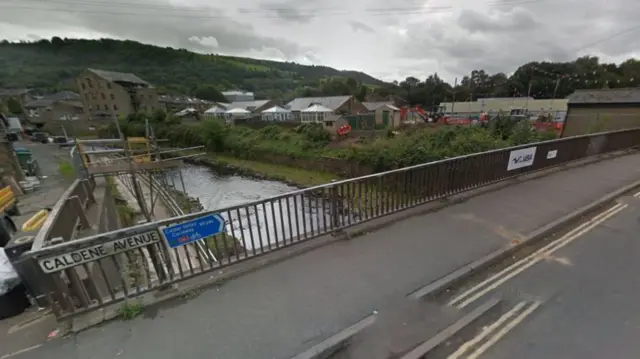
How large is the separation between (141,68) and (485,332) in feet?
380

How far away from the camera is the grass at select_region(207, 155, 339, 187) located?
70.1 feet

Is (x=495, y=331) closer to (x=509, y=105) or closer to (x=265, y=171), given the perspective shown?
(x=265, y=171)

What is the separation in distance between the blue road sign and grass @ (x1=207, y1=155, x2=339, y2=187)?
16.2 meters

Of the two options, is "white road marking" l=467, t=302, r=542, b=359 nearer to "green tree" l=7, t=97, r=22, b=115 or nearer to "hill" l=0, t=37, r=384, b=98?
"green tree" l=7, t=97, r=22, b=115

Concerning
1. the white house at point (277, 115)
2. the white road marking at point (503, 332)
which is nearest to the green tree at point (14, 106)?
the white house at point (277, 115)

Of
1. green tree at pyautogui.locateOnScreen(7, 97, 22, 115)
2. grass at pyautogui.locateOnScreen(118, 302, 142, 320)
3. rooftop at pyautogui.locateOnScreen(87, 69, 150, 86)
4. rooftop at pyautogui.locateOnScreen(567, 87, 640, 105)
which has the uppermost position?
rooftop at pyautogui.locateOnScreen(87, 69, 150, 86)

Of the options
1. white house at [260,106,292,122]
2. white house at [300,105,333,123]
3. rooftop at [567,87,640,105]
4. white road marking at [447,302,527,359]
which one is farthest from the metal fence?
white house at [260,106,292,122]

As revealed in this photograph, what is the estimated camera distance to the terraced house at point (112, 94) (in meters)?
57.8

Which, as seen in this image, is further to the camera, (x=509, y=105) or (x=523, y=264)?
(x=509, y=105)

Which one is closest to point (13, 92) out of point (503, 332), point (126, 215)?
point (126, 215)

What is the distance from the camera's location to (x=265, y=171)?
26266mm

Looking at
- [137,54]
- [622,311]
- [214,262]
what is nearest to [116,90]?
[137,54]

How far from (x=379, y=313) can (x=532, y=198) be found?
5803 millimetres

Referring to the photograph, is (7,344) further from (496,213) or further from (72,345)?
(496,213)
